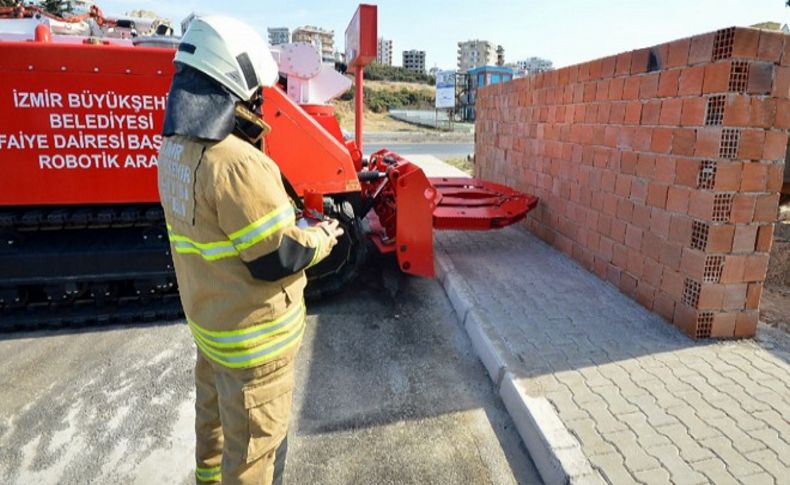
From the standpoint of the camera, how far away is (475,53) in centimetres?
8269

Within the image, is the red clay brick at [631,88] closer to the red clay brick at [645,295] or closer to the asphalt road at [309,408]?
the red clay brick at [645,295]

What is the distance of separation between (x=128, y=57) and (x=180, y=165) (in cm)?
258

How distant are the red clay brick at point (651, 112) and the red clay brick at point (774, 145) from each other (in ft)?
2.46

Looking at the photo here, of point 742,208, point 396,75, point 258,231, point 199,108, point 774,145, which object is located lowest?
point 742,208

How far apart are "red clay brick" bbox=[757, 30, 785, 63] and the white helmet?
3124mm

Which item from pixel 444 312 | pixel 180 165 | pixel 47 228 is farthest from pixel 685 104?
pixel 47 228

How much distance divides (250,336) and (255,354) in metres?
0.07

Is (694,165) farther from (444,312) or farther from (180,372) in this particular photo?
(180,372)

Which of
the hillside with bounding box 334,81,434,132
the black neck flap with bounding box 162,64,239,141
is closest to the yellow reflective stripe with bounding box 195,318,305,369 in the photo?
the black neck flap with bounding box 162,64,239,141

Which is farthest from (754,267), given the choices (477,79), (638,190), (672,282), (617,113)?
(477,79)

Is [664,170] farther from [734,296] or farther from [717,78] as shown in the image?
[734,296]

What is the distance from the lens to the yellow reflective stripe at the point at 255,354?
6.27ft

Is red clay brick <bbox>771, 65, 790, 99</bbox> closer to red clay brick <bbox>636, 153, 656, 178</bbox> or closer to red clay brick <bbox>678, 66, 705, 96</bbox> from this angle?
red clay brick <bbox>678, 66, 705, 96</bbox>

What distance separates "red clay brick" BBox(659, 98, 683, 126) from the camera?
12.3ft
